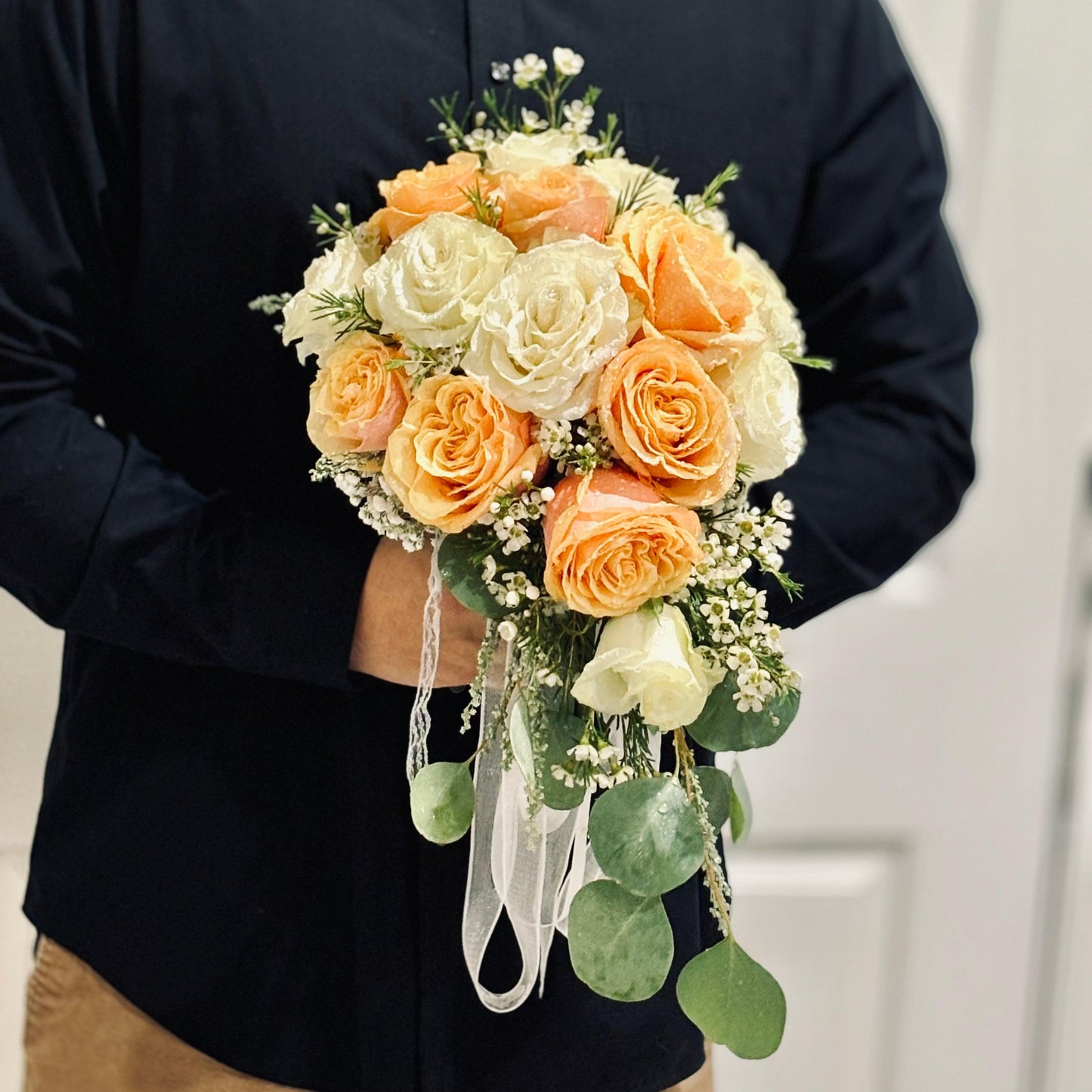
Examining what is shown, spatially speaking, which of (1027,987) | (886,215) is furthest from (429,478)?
(1027,987)

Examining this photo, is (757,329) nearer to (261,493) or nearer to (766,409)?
(766,409)

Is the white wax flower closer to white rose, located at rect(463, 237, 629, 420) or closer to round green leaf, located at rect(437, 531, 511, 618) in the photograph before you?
white rose, located at rect(463, 237, 629, 420)

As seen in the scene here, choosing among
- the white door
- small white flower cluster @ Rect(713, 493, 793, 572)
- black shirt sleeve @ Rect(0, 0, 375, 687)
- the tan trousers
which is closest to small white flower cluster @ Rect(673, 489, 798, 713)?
small white flower cluster @ Rect(713, 493, 793, 572)

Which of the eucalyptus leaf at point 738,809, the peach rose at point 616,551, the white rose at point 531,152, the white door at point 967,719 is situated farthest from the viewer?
the white door at point 967,719

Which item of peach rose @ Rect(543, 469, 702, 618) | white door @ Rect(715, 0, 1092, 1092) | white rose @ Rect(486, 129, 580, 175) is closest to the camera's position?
peach rose @ Rect(543, 469, 702, 618)

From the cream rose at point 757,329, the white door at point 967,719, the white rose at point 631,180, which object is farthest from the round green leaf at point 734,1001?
the white door at point 967,719

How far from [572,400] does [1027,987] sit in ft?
3.63

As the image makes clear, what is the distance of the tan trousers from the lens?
83 centimetres

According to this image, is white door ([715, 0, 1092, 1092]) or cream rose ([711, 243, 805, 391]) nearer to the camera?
cream rose ([711, 243, 805, 391])

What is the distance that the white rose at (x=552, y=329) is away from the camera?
24.5 inches

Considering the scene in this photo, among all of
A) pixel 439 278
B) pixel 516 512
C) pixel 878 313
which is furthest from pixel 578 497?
pixel 878 313

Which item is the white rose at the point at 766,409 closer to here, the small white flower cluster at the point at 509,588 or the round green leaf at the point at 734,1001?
the small white flower cluster at the point at 509,588

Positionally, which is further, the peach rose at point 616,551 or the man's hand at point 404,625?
→ the man's hand at point 404,625

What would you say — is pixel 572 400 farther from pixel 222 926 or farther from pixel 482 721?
pixel 222 926
